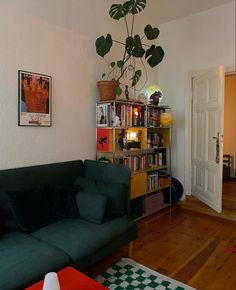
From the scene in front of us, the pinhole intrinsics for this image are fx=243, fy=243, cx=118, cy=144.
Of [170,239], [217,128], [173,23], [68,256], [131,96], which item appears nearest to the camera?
[68,256]

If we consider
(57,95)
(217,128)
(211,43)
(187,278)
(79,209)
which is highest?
(211,43)

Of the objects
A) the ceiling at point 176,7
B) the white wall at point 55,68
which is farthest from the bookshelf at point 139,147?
the ceiling at point 176,7

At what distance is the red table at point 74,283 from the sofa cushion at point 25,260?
0.19m

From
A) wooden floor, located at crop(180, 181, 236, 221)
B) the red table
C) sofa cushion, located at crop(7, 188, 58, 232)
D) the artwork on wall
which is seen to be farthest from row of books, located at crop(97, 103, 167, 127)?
the red table

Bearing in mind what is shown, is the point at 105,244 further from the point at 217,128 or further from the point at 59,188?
the point at 217,128

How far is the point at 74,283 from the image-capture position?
4.19 feet

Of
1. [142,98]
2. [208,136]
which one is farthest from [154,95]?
[208,136]

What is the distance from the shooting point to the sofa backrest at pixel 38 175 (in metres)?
2.12

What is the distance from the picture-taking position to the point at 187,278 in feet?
6.63

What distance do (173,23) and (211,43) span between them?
2.61ft

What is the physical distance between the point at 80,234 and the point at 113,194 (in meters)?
0.51

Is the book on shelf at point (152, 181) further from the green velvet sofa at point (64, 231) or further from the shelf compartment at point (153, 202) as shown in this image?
the green velvet sofa at point (64, 231)

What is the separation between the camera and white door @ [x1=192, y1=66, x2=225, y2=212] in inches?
132

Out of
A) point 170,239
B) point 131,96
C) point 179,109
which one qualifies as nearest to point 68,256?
point 170,239
